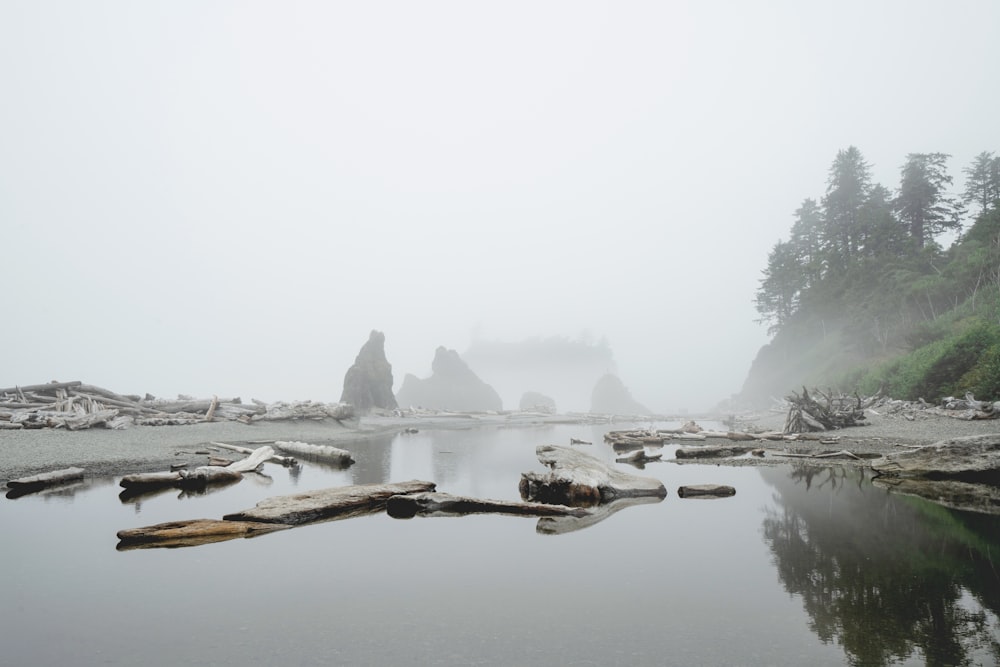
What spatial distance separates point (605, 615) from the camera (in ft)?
12.2

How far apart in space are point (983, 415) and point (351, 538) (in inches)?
850

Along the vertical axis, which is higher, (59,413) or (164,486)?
(59,413)

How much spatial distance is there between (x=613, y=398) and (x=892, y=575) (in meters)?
119

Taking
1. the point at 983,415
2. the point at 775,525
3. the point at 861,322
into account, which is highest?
the point at 861,322

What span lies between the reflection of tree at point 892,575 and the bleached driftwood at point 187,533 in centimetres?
649

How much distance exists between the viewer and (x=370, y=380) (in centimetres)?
5112

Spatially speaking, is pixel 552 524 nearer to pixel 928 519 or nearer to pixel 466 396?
pixel 928 519

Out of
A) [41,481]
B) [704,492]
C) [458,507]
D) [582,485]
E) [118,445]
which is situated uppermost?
[118,445]

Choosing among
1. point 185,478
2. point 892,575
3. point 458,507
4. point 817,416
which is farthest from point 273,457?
point 817,416

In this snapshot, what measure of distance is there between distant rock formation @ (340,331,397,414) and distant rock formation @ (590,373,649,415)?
7511 centimetres

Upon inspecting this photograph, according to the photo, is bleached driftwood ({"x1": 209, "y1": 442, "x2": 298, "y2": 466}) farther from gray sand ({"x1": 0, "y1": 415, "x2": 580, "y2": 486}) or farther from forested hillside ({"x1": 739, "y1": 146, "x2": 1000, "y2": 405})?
forested hillside ({"x1": 739, "y1": 146, "x2": 1000, "y2": 405})

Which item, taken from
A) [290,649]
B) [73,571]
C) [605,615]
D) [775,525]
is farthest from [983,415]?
[73,571]

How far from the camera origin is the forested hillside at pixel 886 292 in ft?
76.1

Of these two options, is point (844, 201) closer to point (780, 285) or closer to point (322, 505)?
point (780, 285)
